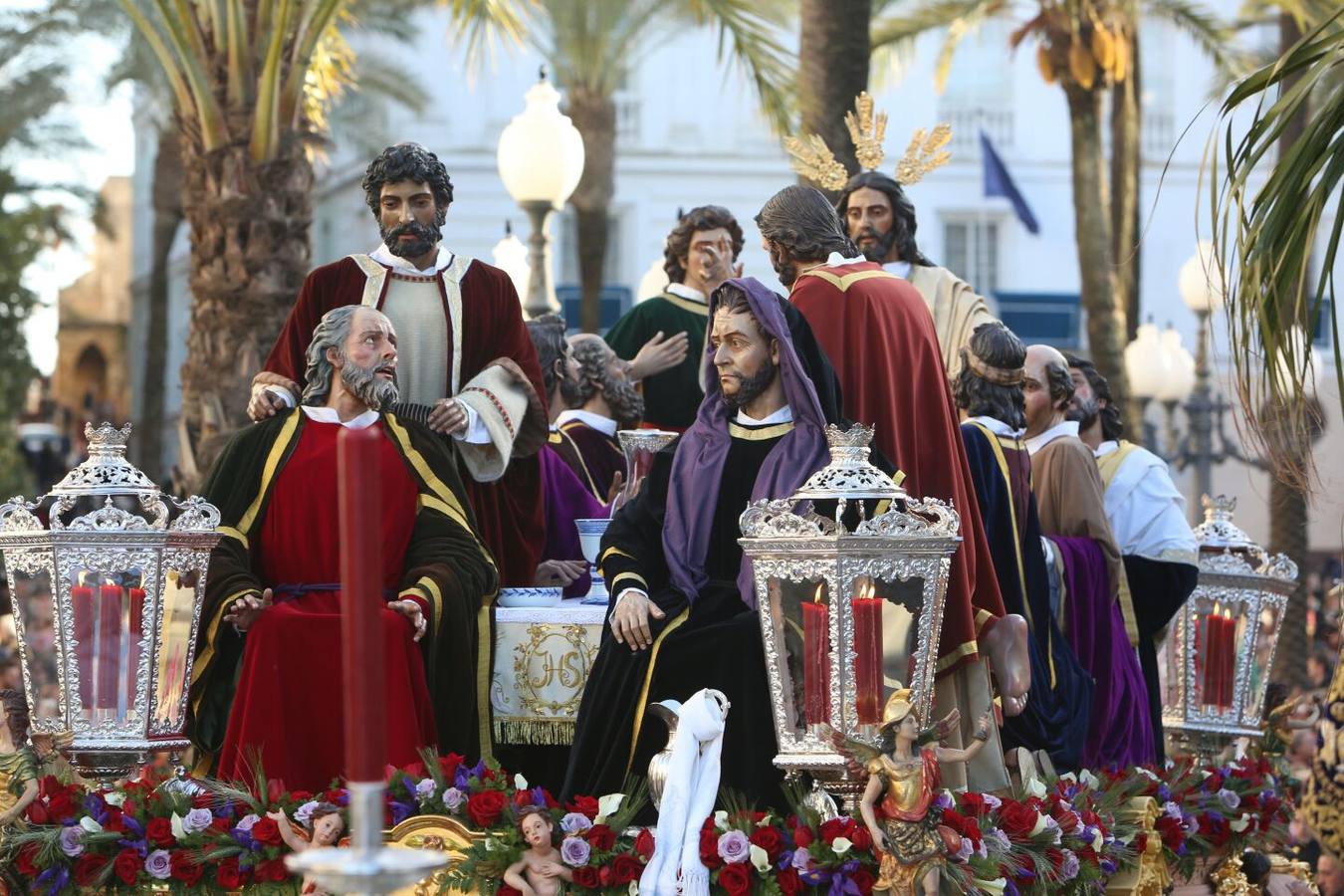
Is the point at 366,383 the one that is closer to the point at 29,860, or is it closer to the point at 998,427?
the point at 29,860

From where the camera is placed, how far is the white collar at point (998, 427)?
912cm

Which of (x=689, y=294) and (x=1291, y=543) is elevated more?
(x=689, y=294)

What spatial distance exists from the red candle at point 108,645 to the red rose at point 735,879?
7.46ft

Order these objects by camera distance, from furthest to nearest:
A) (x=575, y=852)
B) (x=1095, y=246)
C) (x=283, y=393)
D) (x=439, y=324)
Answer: (x=1095, y=246) → (x=439, y=324) → (x=283, y=393) → (x=575, y=852)

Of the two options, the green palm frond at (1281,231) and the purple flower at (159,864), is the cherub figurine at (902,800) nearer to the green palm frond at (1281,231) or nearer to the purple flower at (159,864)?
the green palm frond at (1281,231)

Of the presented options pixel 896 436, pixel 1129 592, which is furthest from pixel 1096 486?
pixel 896 436

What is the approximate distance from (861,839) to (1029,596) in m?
2.38

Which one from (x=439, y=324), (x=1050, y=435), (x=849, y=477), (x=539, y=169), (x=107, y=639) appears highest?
(x=539, y=169)

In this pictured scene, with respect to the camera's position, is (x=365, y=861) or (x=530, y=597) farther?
(x=530, y=597)

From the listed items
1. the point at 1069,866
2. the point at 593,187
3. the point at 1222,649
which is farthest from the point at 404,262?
the point at 593,187

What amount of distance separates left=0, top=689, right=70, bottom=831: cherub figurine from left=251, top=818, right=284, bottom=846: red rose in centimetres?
76

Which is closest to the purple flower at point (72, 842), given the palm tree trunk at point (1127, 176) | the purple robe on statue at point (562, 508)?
the purple robe on statue at point (562, 508)

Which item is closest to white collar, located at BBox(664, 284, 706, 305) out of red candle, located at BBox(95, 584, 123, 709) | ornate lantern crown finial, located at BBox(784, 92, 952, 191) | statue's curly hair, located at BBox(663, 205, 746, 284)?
statue's curly hair, located at BBox(663, 205, 746, 284)

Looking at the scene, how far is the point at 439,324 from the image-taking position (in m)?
9.15
